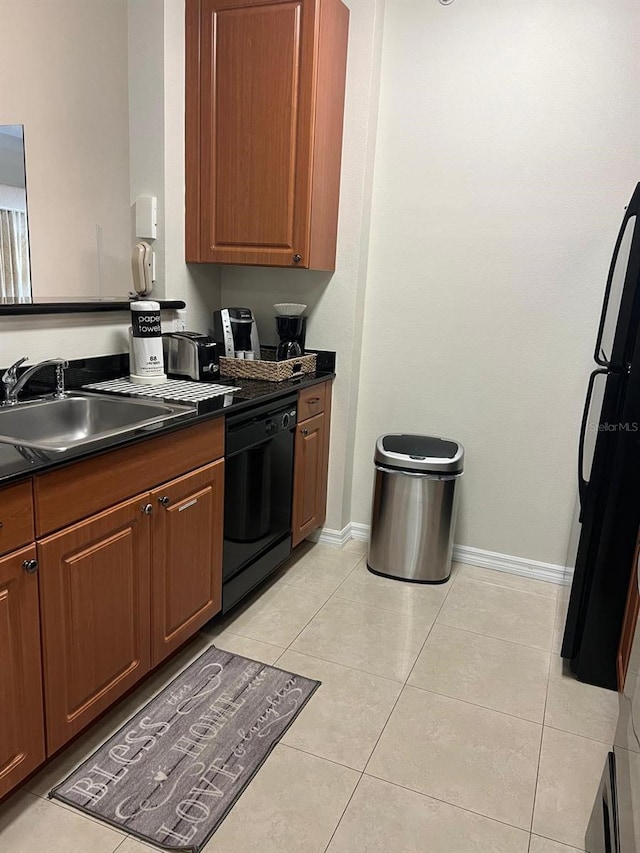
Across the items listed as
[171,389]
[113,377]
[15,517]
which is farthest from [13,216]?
[15,517]

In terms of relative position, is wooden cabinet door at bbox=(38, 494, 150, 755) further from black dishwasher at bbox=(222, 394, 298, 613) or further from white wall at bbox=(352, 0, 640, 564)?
white wall at bbox=(352, 0, 640, 564)

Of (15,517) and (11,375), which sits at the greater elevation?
(11,375)

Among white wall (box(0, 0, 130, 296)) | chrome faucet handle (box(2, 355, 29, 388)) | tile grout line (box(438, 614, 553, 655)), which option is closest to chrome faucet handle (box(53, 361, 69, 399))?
chrome faucet handle (box(2, 355, 29, 388))

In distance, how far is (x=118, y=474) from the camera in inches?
67.2

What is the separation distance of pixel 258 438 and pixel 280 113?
53.6 inches

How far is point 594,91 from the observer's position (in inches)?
102

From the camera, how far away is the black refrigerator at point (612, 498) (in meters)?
2.02

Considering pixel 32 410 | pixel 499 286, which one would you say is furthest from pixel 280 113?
pixel 32 410

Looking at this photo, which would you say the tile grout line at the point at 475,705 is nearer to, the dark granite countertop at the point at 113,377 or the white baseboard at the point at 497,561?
the white baseboard at the point at 497,561

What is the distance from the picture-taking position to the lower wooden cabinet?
2836mm

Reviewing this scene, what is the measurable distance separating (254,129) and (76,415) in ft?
4.71

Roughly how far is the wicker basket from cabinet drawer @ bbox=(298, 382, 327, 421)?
0.33 feet

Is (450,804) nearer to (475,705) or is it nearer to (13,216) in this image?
(475,705)

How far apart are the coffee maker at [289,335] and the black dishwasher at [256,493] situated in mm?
309
